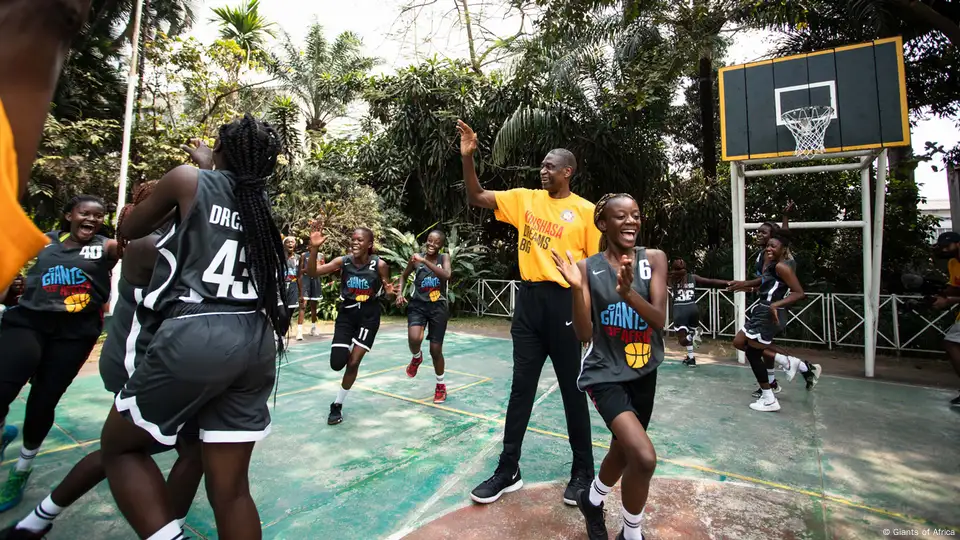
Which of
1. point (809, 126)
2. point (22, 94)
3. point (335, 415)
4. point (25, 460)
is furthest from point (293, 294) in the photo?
point (22, 94)

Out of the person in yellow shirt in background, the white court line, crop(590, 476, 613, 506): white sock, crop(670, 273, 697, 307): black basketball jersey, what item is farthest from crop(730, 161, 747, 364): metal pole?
the person in yellow shirt in background

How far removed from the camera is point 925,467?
3.77 meters

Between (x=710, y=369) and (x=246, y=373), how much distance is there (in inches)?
273

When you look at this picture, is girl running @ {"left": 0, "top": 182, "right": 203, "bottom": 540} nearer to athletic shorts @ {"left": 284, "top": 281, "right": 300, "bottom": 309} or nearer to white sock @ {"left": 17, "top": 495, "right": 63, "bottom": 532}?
white sock @ {"left": 17, "top": 495, "right": 63, "bottom": 532}

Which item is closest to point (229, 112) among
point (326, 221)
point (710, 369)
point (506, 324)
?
point (326, 221)

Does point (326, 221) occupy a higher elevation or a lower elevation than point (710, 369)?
higher

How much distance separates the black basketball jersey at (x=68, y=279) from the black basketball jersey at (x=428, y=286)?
9.62 feet

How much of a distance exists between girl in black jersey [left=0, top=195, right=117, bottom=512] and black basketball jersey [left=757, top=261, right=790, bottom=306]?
595 centimetres

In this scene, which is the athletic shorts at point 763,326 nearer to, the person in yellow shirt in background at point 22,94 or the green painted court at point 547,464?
the green painted court at point 547,464

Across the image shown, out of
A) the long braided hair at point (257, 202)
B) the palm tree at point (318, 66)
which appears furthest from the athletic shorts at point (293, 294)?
the palm tree at point (318, 66)

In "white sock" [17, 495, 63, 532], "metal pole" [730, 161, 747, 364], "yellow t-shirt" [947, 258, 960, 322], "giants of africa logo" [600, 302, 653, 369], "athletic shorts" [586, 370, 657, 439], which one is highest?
"metal pole" [730, 161, 747, 364]

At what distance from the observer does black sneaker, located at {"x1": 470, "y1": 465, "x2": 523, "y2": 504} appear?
3084mm

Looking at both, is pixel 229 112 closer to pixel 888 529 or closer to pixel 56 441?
pixel 56 441

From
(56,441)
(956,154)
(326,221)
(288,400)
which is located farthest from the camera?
(326,221)
